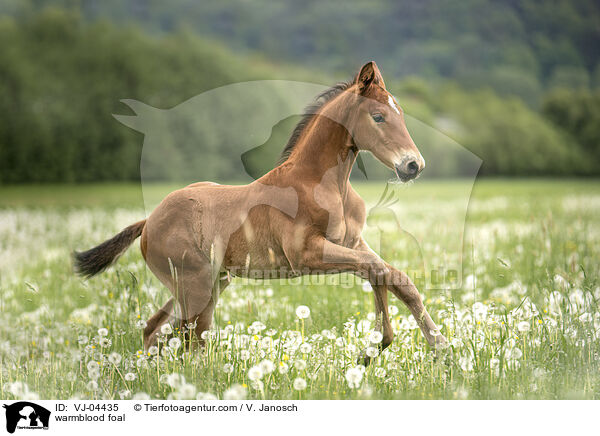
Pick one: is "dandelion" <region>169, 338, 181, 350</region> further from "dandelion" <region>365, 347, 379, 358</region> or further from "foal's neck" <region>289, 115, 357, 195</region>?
"foal's neck" <region>289, 115, 357, 195</region>

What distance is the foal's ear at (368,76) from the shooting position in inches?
134

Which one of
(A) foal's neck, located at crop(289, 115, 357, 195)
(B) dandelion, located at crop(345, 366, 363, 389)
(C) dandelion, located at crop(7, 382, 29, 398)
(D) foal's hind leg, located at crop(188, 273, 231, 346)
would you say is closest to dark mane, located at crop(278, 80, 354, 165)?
(A) foal's neck, located at crop(289, 115, 357, 195)

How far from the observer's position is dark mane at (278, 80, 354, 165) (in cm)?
368

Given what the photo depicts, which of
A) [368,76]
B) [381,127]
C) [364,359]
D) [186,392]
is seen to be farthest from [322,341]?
[368,76]

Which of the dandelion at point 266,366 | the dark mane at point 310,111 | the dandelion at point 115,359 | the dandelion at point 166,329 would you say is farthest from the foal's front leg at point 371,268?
the dandelion at point 115,359

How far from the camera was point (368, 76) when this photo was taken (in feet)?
11.2

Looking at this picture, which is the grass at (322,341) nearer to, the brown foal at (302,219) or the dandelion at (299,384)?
the dandelion at (299,384)

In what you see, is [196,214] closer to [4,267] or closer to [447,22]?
[4,267]

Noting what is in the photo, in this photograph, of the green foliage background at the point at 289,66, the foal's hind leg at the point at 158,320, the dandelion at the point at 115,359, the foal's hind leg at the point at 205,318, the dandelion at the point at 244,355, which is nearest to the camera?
the dandelion at the point at 244,355

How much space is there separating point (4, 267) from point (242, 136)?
5.46 m

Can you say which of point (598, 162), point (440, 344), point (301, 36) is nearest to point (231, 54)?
point (301, 36)

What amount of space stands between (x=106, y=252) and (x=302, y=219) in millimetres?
1819

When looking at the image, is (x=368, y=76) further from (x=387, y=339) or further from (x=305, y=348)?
(x=305, y=348)
